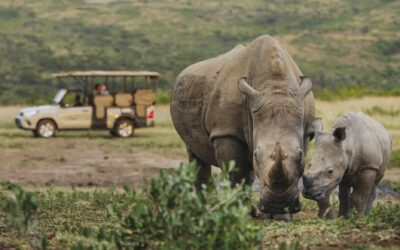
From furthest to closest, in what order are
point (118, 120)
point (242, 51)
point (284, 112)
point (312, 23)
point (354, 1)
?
1. point (354, 1)
2. point (312, 23)
3. point (118, 120)
4. point (242, 51)
5. point (284, 112)

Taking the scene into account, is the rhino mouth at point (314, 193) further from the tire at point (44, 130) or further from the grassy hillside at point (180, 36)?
the grassy hillside at point (180, 36)

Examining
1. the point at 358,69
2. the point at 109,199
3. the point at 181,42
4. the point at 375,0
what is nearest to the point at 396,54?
the point at 358,69

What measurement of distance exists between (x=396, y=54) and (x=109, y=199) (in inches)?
3428

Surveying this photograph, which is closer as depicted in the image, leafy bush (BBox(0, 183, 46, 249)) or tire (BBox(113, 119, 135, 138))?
leafy bush (BBox(0, 183, 46, 249))

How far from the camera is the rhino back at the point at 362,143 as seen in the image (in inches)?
466

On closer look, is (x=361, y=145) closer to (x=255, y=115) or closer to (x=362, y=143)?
(x=362, y=143)

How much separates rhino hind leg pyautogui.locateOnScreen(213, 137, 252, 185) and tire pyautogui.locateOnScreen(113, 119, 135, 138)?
22933 millimetres

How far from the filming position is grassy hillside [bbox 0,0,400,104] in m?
83.9

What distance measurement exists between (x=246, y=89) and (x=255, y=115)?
0.32 meters

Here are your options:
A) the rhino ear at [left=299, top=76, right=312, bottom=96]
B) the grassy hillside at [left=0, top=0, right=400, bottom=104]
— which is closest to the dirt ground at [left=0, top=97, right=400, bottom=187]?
the rhino ear at [left=299, top=76, right=312, bottom=96]

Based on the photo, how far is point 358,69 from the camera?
90000mm

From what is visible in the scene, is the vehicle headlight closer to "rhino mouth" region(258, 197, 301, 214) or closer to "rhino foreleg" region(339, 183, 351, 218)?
"rhino foreleg" region(339, 183, 351, 218)

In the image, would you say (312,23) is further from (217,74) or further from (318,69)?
(217,74)

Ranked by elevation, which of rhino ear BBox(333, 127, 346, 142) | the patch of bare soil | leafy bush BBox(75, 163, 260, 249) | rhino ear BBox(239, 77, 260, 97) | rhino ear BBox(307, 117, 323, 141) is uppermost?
rhino ear BBox(239, 77, 260, 97)
